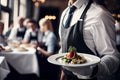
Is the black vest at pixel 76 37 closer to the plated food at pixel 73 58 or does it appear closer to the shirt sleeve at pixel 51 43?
the plated food at pixel 73 58

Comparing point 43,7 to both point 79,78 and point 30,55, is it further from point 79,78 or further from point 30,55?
point 79,78

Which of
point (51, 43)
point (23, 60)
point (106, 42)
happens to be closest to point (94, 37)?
point (106, 42)

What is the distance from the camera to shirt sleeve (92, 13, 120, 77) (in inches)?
44.5

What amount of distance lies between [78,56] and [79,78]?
11 centimetres

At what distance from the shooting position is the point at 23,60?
400 cm

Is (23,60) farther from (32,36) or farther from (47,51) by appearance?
(32,36)

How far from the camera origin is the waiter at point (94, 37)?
1126mm

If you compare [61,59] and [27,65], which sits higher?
[61,59]

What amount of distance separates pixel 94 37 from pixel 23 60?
293cm

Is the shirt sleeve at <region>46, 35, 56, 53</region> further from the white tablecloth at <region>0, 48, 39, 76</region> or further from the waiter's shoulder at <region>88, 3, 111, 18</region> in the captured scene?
the waiter's shoulder at <region>88, 3, 111, 18</region>

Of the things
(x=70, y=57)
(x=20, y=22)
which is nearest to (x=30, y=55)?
(x=20, y=22)

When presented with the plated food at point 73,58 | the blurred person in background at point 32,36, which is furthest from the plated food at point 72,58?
the blurred person in background at point 32,36

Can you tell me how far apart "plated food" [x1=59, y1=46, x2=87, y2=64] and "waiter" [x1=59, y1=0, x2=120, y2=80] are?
40 mm

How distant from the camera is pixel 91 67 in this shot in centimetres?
105
